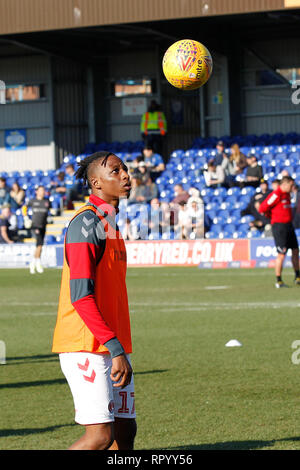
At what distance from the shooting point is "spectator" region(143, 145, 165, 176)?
30562mm

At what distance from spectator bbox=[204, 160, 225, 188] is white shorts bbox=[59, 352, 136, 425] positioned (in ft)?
77.7

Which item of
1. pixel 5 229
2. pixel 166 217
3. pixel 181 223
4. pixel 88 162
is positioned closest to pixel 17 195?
pixel 5 229

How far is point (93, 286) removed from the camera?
16.3 ft

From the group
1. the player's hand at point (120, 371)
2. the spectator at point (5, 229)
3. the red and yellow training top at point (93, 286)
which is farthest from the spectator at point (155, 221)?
the player's hand at point (120, 371)

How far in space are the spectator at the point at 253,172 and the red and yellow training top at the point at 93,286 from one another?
22.7m

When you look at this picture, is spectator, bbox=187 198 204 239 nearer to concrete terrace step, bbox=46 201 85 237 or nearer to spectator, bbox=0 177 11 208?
concrete terrace step, bbox=46 201 85 237

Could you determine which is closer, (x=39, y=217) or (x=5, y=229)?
(x=39, y=217)

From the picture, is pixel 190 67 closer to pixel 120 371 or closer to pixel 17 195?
pixel 120 371

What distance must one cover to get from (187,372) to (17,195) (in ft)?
73.4

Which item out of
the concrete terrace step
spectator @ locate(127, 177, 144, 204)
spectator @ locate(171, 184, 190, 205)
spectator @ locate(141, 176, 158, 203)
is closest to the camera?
spectator @ locate(171, 184, 190, 205)

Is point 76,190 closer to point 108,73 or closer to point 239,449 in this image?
point 108,73

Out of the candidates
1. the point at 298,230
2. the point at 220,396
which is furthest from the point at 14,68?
the point at 220,396

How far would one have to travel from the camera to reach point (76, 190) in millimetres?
32281

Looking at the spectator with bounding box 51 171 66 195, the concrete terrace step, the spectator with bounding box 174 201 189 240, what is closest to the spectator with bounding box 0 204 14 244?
the concrete terrace step
